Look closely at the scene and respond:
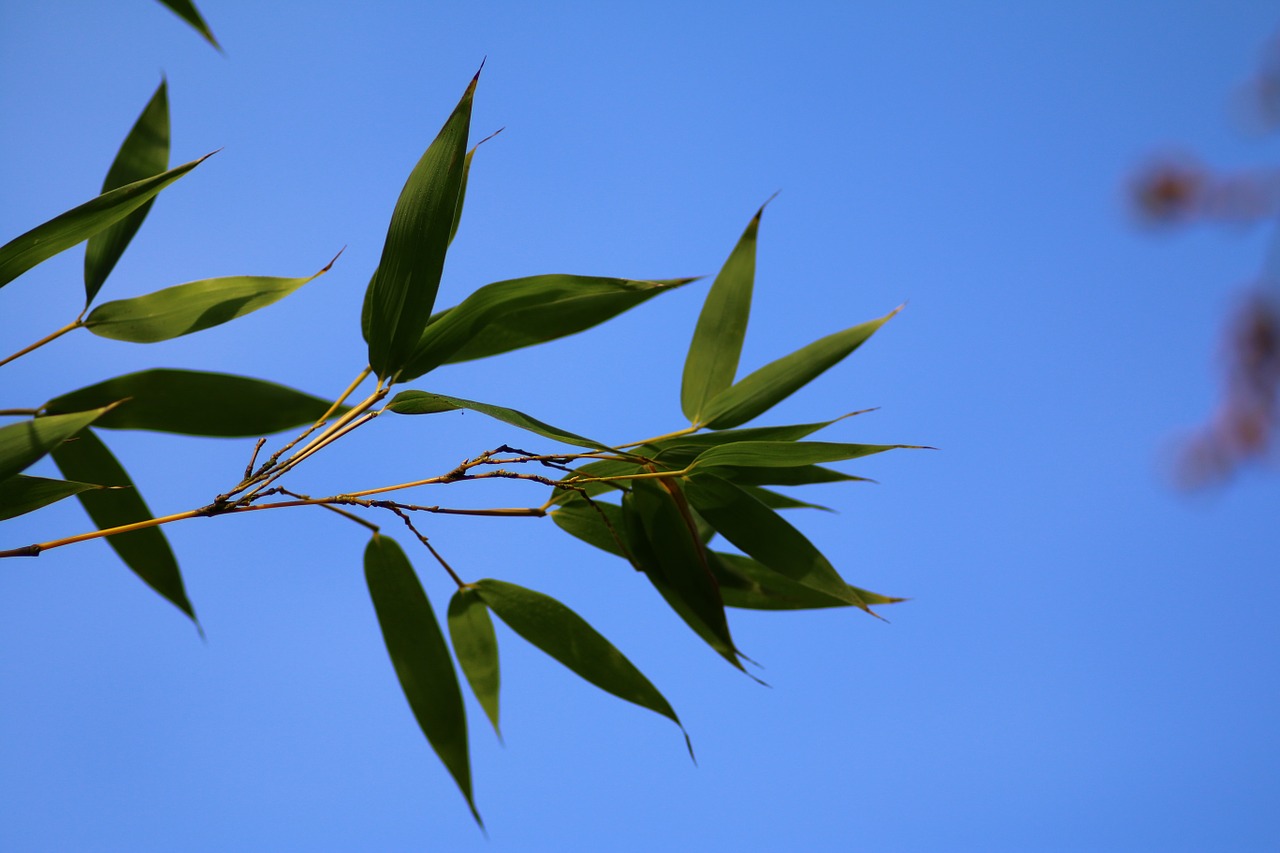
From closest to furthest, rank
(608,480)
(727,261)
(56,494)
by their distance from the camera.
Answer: (56,494) → (608,480) → (727,261)

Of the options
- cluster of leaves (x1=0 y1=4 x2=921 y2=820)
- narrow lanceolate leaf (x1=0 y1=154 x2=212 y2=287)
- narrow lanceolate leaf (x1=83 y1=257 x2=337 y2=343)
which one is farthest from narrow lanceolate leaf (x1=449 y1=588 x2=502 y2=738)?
narrow lanceolate leaf (x1=0 y1=154 x2=212 y2=287)

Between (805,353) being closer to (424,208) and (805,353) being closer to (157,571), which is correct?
(424,208)

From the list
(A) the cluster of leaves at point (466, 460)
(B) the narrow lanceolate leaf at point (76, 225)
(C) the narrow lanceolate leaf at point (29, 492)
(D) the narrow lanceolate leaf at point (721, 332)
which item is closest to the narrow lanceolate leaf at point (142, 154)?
(A) the cluster of leaves at point (466, 460)

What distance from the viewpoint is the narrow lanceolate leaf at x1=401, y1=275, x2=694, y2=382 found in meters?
0.78

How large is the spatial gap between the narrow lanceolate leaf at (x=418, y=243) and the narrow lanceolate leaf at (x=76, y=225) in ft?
0.50

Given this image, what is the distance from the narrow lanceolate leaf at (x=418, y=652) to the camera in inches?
30.5

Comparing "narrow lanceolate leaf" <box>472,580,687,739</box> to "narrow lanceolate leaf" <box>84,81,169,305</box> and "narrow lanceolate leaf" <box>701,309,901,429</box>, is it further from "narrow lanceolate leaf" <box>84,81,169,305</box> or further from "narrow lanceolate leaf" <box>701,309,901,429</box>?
"narrow lanceolate leaf" <box>84,81,169,305</box>

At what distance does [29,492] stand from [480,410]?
330 millimetres

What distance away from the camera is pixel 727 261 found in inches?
34.7

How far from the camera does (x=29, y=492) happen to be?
65cm

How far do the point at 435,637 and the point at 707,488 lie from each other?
0.28 metres

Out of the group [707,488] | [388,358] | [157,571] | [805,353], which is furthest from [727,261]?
[157,571]

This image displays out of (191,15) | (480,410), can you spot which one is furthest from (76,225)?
(480,410)

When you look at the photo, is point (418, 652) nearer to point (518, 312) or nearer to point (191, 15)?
point (518, 312)
